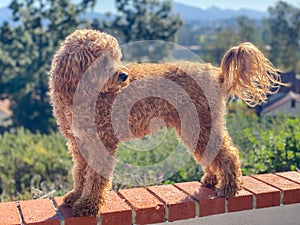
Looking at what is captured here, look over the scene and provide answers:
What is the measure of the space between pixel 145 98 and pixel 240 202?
3.25 feet

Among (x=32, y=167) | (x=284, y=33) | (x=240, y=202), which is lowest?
(x=284, y=33)

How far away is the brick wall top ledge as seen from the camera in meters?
2.72

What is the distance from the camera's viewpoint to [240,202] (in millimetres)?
3057

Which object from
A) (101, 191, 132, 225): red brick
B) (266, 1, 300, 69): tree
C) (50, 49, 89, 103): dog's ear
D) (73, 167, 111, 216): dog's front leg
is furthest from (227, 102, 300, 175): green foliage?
(266, 1, 300, 69): tree

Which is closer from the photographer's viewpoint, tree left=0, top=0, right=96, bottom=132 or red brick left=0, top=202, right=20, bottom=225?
red brick left=0, top=202, right=20, bottom=225

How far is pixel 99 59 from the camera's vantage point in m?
2.66

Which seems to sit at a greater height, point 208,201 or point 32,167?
point 208,201

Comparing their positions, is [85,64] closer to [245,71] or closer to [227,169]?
[245,71]

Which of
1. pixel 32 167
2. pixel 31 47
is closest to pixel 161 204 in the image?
pixel 32 167

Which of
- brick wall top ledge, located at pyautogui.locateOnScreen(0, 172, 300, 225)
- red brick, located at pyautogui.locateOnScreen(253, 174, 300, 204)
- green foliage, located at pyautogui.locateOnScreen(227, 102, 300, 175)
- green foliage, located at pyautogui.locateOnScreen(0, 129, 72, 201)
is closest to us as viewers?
brick wall top ledge, located at pyautogui.locateOnScreen(0, 172, 300, 225)

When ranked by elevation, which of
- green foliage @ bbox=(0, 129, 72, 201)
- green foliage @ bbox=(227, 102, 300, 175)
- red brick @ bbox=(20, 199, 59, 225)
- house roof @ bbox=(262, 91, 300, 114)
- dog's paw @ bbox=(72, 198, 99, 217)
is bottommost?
house roof @ bbox=(262, 91, 300, 114)

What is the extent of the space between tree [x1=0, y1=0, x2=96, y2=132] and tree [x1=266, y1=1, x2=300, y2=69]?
24.8 metres

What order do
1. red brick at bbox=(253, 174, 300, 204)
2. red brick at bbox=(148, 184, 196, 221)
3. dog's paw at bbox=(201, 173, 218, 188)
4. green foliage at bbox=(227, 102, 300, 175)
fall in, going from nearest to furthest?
1. red brick at bbox=(148, 184, 196, 221)
2. red brick at bbox=(253, 174, 300, 204)
3. dog's paw at bbox=(201, 173, 218, 188)
4. green foliage at bbox=(227, 102, 300, 175)

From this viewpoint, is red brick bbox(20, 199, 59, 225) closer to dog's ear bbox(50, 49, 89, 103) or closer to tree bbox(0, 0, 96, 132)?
dog's ear bbox(50, 49, 89, 103)
